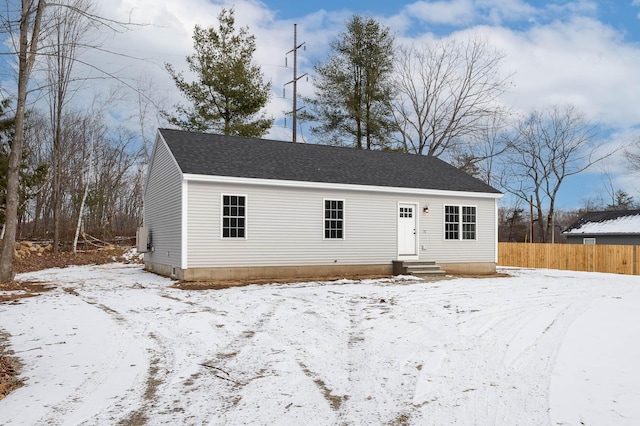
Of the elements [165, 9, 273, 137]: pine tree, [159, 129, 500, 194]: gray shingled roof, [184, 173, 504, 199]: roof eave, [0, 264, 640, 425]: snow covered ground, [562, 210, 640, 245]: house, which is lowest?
[0, 264, 640, 425]: snow covered ground

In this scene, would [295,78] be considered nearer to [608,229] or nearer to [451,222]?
[451,222]

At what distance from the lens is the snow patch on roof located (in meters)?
28.6

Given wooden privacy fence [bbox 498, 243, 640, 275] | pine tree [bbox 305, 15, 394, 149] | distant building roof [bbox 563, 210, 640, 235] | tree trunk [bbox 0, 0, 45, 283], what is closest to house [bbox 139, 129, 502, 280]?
tree trunk [bbox 0, 0, 45, 283]

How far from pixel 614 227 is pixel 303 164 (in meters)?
23.8

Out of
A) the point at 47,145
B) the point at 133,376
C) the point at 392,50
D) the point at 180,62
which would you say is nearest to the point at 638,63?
the point at 392,50

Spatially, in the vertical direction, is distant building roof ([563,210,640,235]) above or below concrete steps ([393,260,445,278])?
above

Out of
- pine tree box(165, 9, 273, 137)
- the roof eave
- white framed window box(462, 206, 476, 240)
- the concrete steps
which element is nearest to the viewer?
the roof eave

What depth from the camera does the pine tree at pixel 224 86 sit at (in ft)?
86.4

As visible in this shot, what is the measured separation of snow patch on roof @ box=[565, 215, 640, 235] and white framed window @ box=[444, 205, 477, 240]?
16683 millimetres

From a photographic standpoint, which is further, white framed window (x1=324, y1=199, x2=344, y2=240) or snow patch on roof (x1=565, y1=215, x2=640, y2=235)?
snow patch on roof (x1=565, y1=215, x2=640, y2=235)

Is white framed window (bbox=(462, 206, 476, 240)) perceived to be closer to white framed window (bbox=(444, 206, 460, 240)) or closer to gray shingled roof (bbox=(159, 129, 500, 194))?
white framed window (bbox=(444, 206, 460, 240))

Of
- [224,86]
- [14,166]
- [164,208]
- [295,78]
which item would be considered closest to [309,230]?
[164,208]

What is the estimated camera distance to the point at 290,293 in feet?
36.3

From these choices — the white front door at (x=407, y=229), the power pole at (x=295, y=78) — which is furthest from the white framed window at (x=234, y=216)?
the power pole at (x=295, y=78)
